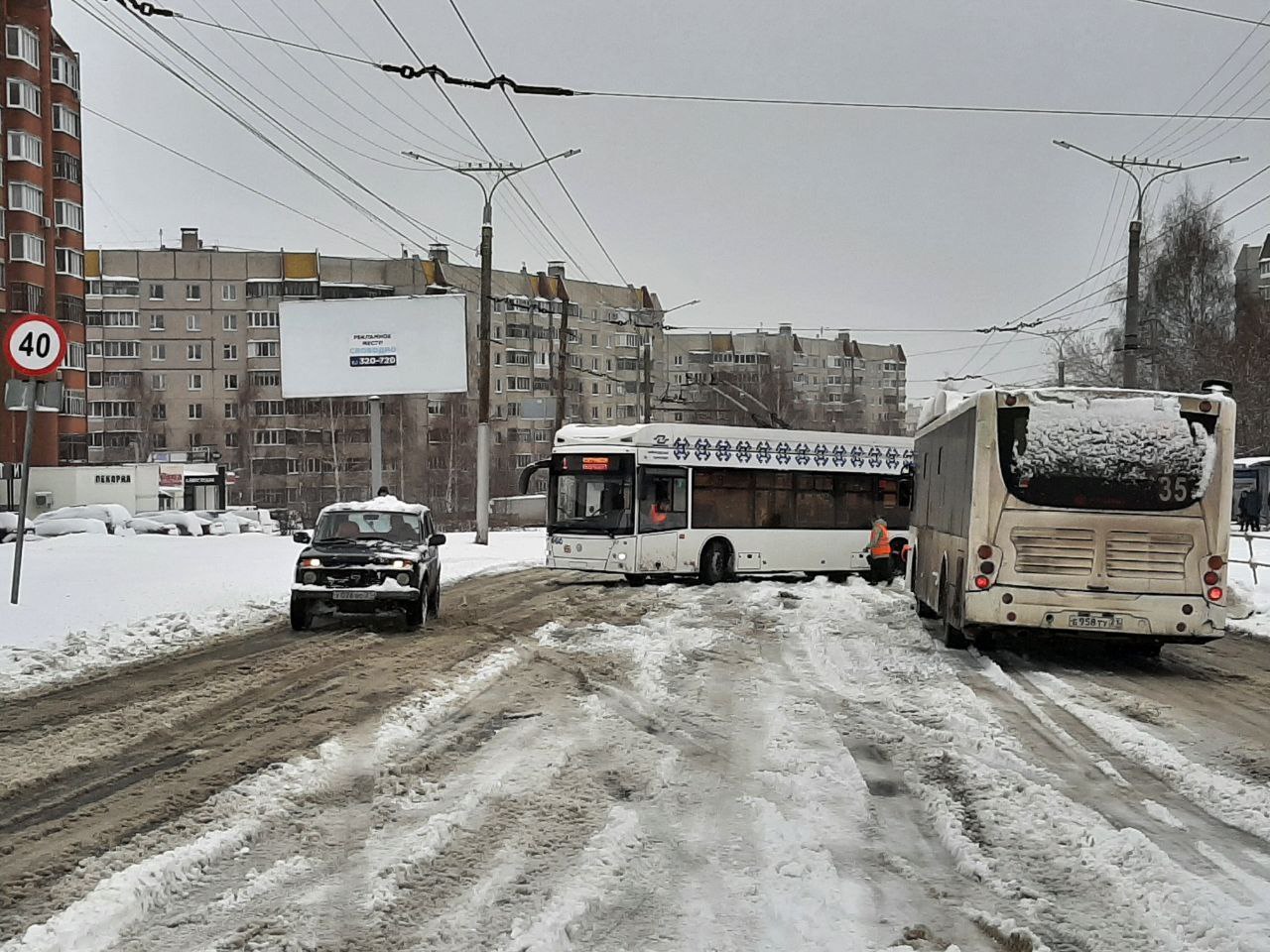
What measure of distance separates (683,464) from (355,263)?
81.4 meters

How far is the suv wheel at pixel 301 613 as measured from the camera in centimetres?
1633

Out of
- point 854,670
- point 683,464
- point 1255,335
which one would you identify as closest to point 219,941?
point 854,670

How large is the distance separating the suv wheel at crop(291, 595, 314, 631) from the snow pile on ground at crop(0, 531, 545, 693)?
0.78 m

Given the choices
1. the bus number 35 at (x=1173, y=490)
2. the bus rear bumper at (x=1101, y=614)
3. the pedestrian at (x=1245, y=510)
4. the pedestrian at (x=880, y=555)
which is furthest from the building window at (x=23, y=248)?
the bus number 35 at (x=1173, y=490)

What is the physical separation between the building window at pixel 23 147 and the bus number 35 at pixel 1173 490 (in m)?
57.7

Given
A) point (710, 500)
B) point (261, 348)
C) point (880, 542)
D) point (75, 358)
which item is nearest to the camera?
point (880, 542)

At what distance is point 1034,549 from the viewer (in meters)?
13.3

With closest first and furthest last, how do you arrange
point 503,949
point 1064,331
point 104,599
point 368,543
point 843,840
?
point 503,949
point 843,840
point 368,543
point 104,599
point 1064,331

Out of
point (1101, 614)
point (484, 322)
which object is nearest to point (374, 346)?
point (484, 322)

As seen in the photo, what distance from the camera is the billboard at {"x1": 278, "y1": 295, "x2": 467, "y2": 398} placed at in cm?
4462

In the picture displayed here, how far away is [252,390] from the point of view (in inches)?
3883

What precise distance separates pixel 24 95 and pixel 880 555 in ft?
159

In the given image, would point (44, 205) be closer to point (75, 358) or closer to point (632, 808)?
point (75, 358)

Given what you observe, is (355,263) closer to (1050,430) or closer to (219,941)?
(1050,430)
